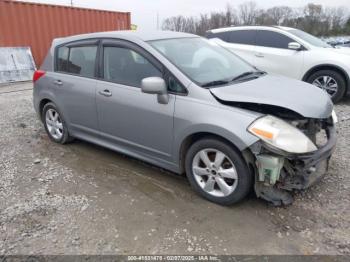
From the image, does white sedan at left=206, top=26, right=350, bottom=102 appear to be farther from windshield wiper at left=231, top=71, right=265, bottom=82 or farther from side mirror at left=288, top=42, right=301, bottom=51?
windshield wiper at left=231, top=71, right=265, bottom=82

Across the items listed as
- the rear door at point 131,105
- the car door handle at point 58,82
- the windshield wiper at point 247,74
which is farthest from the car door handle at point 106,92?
the windshield wiper at point 247,74

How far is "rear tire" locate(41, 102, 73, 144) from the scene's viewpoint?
14.8ft

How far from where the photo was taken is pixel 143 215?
2936 millimetres

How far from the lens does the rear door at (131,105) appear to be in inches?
128

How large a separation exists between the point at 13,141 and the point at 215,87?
3.47 m

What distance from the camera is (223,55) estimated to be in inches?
152

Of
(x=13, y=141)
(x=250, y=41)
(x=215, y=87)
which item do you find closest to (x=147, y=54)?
(x=215, y=87)

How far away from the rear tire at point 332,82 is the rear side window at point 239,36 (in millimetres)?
1677

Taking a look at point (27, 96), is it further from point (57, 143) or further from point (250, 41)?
point (250, 41)

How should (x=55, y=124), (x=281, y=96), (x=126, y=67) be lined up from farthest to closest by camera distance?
(x=55, y=124), (x=126, y=67), (x=281, y=96)

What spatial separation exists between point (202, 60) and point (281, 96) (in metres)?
1.02

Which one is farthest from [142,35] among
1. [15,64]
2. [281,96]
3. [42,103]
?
[15,64]

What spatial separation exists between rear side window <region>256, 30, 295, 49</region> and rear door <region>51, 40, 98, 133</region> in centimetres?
450

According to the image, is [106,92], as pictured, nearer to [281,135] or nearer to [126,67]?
[126,67]
